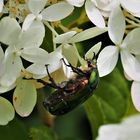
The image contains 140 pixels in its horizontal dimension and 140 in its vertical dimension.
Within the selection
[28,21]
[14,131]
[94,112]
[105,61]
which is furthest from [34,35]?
[94,112]

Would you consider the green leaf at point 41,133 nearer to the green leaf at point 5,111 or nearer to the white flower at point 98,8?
the green leaf at point 5,111

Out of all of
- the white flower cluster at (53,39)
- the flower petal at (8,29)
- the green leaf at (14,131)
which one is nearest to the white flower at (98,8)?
the white flower cluster at (53,39)

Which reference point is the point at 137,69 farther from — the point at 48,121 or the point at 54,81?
the point at 48,121

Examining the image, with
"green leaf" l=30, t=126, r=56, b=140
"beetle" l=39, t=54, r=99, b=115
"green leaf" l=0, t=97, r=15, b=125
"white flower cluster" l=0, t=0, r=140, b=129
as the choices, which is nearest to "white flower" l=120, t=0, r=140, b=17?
"white flower cluster" l=0, t=0, r=140, b=129

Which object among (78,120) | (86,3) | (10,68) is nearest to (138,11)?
(86,3)

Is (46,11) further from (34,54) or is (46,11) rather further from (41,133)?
(41,133)

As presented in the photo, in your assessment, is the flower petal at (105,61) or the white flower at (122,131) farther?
the white flower at (122,131)

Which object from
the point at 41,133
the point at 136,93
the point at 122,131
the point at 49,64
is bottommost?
the point at 122,131
